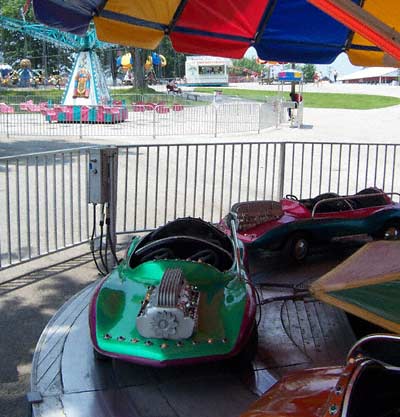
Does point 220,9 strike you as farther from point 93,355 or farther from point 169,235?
point 93,355

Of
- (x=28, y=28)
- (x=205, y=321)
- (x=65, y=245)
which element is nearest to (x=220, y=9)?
(x=65, y=245)

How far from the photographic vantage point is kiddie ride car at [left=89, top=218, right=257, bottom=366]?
3.53 meters

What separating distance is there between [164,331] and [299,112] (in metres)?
20.8

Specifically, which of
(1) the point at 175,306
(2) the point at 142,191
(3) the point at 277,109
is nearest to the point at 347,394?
(1) the point at 175,306

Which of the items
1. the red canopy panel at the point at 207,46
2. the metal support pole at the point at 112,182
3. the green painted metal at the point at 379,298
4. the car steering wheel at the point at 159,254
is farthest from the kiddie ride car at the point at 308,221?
the green painted metal at the point at 379,298

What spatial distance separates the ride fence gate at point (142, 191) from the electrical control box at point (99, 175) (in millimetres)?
103

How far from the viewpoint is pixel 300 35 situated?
677 centimetres

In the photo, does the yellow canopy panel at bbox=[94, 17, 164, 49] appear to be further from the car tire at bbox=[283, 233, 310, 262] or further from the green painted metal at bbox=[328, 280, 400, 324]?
the green painted metal at bbox=[328, 280, 400, 324]

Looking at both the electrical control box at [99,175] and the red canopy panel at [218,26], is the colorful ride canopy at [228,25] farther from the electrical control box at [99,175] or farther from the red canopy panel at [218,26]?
the electrical control box at [99,175]

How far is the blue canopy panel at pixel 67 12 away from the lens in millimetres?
4980

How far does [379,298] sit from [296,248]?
8.14 ft

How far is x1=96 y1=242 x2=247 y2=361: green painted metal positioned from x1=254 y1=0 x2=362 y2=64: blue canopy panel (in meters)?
3.36

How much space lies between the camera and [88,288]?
→ 5.54 metres

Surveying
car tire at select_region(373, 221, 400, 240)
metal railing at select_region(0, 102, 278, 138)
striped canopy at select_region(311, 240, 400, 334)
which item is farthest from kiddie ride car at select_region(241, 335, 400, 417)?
metal railing at select_region(0, 102, 278, 138)
